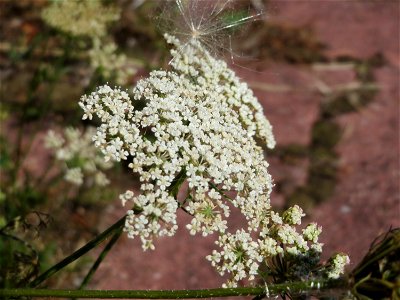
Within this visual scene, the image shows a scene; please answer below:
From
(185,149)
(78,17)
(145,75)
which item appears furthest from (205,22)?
(145,75)

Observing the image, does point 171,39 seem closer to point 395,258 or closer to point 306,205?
point 395,258

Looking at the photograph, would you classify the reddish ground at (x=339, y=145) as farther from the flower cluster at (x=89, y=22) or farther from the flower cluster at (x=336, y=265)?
the flower cluster at (x=336, y=265)

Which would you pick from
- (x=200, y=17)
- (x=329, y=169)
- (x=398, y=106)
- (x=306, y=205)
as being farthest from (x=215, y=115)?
(x=398, y=106)

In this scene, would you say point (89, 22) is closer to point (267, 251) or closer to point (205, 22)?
point (205, 22)

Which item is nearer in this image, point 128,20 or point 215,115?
point 215,115

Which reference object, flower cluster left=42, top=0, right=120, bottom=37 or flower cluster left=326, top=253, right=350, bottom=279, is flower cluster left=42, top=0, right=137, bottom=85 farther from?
flower cluster left=326, top=253, right=350, bottom=279

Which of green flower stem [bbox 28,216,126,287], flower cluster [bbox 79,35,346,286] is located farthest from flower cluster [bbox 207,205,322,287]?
green flower stem [bbox 28,216,126,287]

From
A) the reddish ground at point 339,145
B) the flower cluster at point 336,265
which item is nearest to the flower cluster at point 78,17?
the reddish ground at point 339,145
